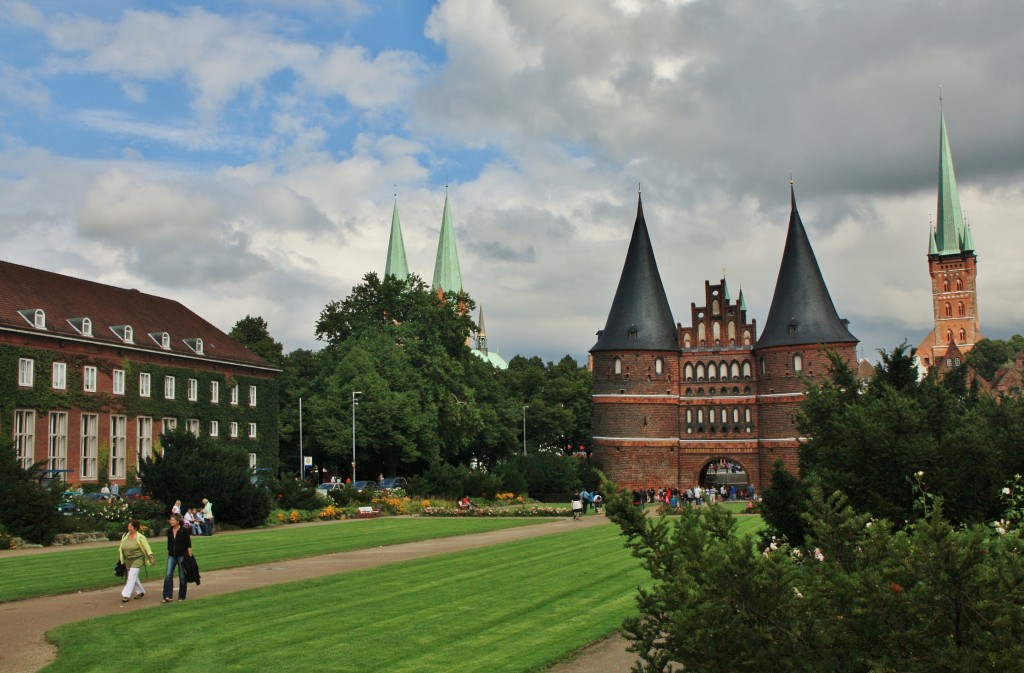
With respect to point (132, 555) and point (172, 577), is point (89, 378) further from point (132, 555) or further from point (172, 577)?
point (172, 577)

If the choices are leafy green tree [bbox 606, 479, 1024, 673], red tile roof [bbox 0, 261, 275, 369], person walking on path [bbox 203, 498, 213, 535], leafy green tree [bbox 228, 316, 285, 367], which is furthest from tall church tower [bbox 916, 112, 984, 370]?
leafy green tree [bbox 606, 479, 1024, 673]

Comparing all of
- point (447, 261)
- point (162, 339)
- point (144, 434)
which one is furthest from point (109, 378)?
point (447, 261)

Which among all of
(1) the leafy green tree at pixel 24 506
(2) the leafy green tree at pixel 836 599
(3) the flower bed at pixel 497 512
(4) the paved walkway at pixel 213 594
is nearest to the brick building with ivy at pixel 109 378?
(3) the flower bed at pixel 497 512

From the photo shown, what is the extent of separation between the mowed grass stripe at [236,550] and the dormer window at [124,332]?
19966mm

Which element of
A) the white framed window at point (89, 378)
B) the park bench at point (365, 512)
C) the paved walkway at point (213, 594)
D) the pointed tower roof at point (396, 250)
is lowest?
the park bench at point (365, 512)

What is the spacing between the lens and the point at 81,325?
49406 mm

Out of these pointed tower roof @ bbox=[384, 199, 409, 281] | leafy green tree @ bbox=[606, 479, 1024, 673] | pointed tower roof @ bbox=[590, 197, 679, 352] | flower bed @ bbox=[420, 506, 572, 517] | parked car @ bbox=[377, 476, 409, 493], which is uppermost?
pointed tower roof @ bbox=[384, 199, 409, 281]

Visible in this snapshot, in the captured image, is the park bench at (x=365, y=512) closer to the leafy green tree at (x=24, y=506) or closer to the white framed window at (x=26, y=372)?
the leafy green tree at (x=24, y=506)

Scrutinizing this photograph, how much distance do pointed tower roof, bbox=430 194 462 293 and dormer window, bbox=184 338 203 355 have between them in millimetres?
82794

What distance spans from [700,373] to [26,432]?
44129mm

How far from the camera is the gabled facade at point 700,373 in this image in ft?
224

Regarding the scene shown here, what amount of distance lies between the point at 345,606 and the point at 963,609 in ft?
39.3

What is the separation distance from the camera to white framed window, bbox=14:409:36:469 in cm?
4491

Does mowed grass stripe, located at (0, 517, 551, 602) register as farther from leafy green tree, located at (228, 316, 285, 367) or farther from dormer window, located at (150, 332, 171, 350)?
leafy green tree, located at (228, 316, 285, 367)
